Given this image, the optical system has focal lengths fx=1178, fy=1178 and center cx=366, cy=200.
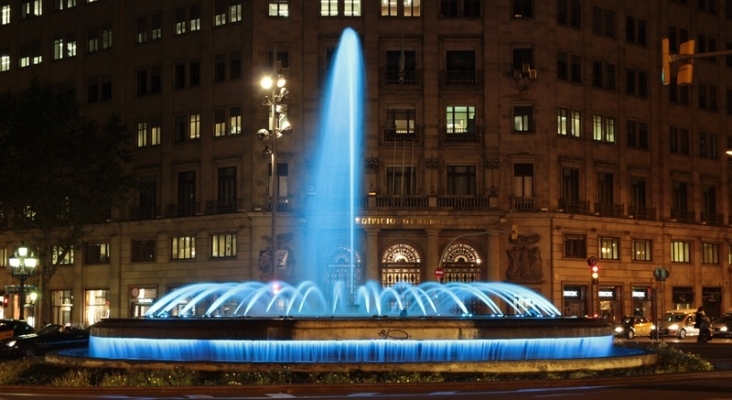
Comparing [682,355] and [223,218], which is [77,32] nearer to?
[223,218]

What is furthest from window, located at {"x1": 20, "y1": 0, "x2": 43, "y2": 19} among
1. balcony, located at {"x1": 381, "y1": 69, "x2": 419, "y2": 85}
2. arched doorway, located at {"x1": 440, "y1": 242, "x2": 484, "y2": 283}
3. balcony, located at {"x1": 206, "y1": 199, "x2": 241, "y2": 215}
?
arched doorway, located at {"x1": 440, "y1": 242, "x2": 484, "y2": 283}

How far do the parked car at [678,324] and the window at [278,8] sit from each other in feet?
89.8

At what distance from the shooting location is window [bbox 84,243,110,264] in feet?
248

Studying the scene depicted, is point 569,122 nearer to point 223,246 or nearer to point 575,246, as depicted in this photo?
point 575,246

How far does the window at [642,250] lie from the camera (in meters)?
72.5

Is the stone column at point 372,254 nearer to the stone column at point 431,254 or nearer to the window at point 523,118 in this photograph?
the stone column at point 431,254

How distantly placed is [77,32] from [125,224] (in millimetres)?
13918

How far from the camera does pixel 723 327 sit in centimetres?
6172

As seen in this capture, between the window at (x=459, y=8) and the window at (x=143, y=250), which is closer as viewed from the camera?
the window at (x=459, y=8)

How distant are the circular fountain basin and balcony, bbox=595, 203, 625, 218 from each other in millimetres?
41591

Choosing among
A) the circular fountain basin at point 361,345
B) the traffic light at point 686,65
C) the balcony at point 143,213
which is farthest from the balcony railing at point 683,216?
the traffic light at point 686,65

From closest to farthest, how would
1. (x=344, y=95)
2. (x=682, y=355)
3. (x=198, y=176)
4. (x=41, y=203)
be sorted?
1. (x=682, y=355)
2. (x=41, y=203)
3. (x=344, y=95)
4. (x=198, y=176)

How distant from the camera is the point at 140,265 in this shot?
2874 inches

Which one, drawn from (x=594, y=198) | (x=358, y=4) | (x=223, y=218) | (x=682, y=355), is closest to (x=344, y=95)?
(x=358, y=4)
